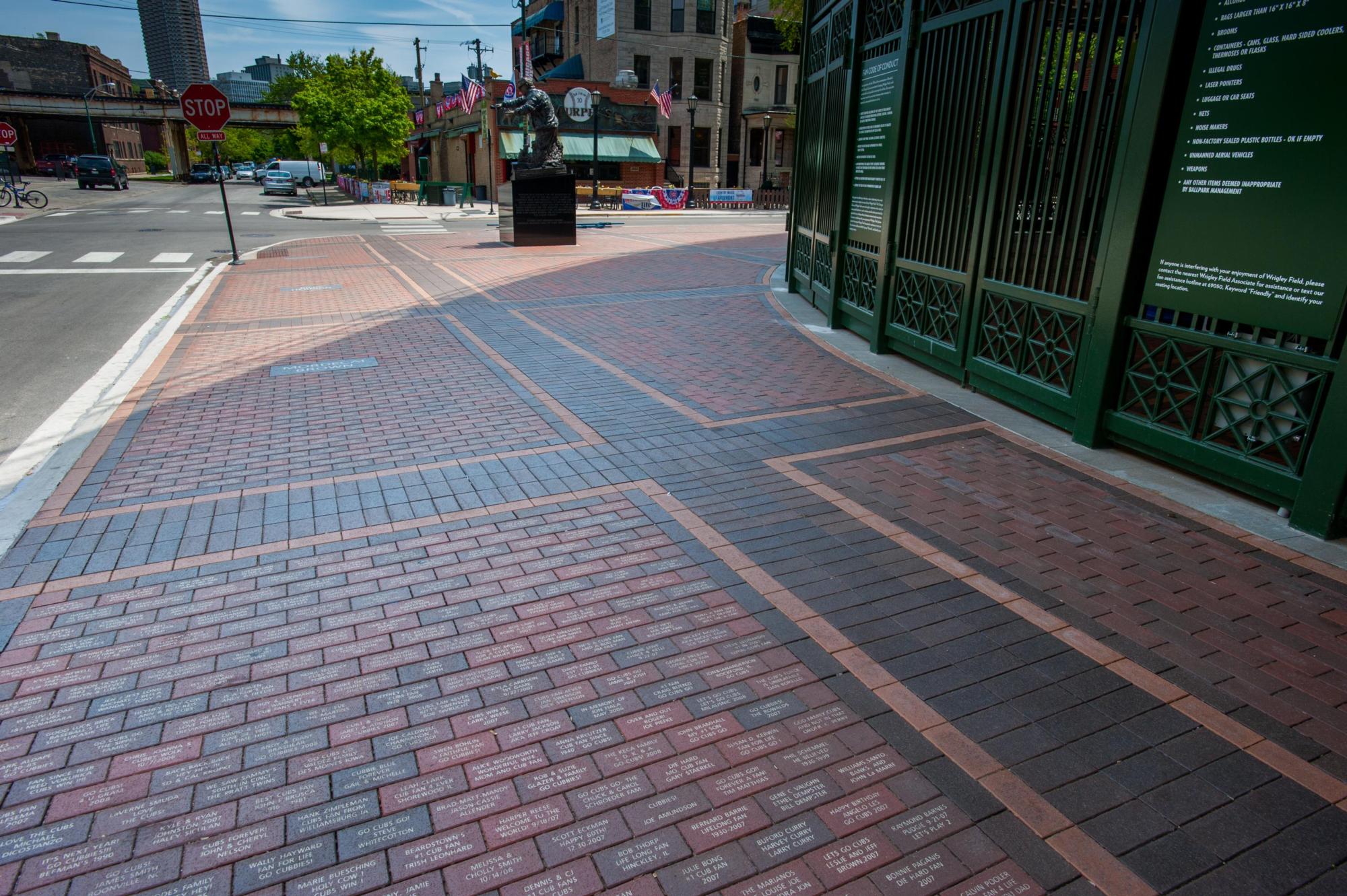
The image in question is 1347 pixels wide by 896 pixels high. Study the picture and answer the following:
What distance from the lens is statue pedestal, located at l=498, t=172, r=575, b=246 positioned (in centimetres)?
1991

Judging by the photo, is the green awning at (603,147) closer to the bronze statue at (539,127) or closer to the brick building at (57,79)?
the bronze statue at (539,127)

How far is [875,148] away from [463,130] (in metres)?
46.2

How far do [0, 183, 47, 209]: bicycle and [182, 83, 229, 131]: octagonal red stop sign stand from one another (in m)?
22.3

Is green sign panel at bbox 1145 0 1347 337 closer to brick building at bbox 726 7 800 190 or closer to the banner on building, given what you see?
the banner on building

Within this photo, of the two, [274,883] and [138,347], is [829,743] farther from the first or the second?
[138,347]

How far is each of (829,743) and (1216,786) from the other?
1.39m

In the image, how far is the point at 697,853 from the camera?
2.65 m

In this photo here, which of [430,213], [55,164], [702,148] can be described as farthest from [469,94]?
[55,164]

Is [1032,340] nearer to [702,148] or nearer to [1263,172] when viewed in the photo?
[1263,172]

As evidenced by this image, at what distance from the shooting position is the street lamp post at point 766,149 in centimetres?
5062

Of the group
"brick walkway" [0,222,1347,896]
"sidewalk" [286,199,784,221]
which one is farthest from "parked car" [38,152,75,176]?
"brick walkway" [0,222,1347,896]

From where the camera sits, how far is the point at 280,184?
153ft

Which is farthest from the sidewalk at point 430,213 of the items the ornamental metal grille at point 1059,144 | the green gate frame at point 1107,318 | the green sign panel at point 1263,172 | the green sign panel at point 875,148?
the green sign panel at point 1263,172

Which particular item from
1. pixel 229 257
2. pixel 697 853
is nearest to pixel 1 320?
pixel 229 257
